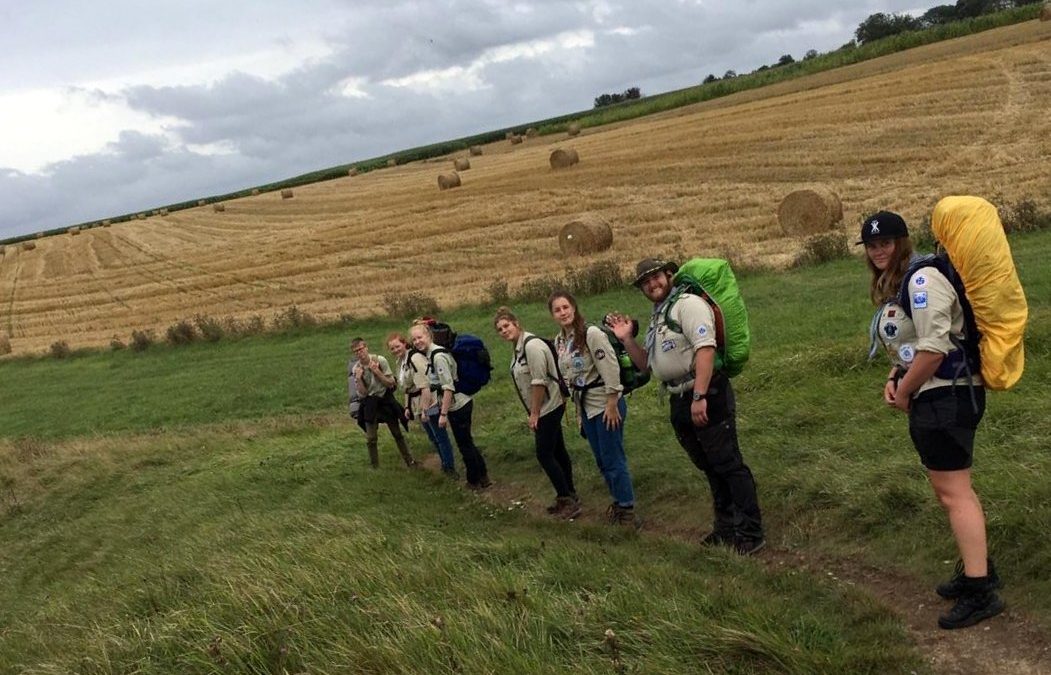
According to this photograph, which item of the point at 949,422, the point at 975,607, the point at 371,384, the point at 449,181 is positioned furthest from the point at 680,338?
the point at 449,181

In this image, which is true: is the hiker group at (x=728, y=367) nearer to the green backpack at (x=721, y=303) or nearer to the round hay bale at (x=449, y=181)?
the green backpack at (x=721, y=303)

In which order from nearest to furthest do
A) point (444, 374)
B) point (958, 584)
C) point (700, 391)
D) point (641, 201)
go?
point (958, 584) → point (700, 391) → point (444, 374) → point (641, 201)

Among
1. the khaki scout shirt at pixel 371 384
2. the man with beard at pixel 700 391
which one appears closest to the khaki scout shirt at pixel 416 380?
the khaki scout shirt at pixel 371 384

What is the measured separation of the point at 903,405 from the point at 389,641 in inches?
106

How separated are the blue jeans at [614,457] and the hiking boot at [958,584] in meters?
2.55

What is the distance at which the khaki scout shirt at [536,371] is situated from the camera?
7047mm

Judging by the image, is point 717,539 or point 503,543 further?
point 717,539

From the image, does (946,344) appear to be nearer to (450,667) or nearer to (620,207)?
(450,667)

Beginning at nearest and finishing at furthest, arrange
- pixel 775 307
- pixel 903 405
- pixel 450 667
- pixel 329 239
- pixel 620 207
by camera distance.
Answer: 1. pixel 450 667
2. pixel 903 405
3. pixel 775 307
4. pixel 620 207
5. pixel 329 239

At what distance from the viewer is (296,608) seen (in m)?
4.33

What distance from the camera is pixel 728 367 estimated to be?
5.53 m

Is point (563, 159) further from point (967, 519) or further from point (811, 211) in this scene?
point (967, 519)

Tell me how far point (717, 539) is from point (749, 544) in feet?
0.82

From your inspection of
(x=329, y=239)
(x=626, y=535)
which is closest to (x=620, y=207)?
(x=329, y=239)
